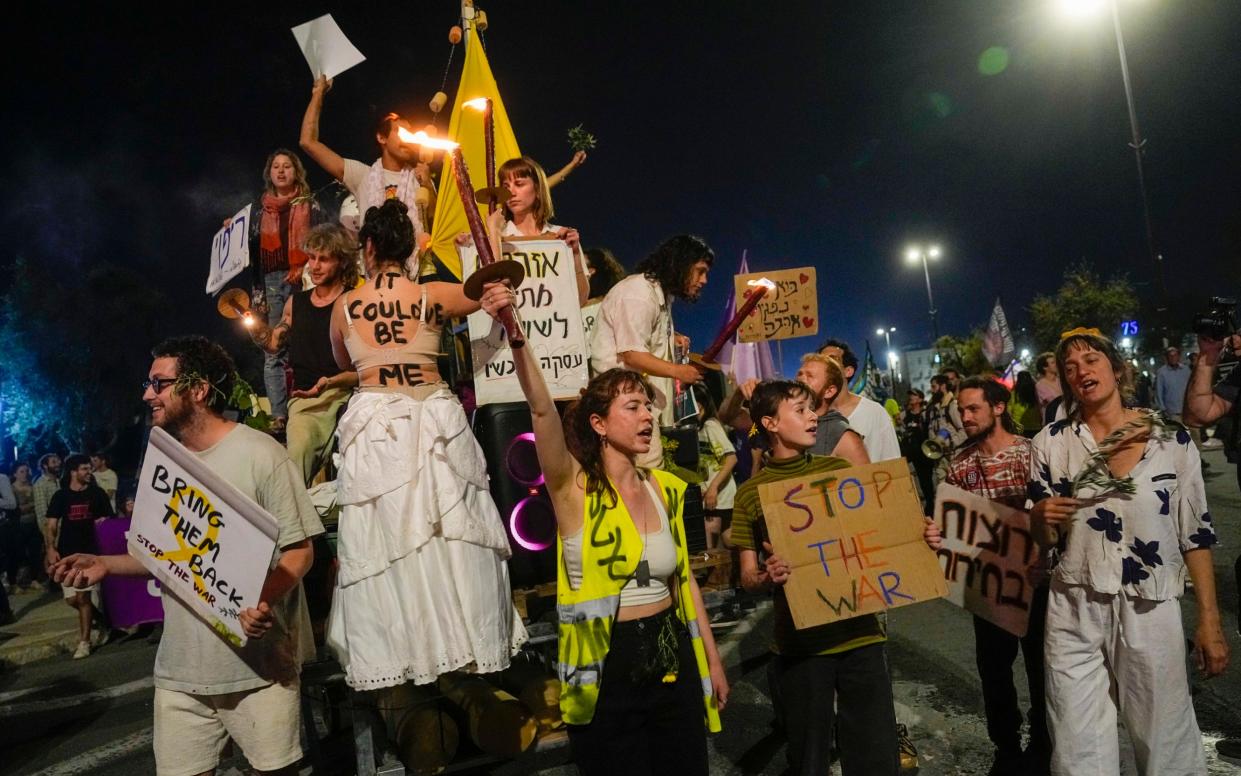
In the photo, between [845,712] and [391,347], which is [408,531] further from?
[845,712]

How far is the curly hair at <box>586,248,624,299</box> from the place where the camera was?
6.57 meters

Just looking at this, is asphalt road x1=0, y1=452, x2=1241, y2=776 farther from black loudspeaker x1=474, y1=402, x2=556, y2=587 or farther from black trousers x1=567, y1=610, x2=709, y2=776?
black trousers x1=567, y1=610, x2=709, y2=776

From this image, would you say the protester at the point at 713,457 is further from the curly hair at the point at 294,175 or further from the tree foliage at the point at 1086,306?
the tree foliage at the point at 1086,306

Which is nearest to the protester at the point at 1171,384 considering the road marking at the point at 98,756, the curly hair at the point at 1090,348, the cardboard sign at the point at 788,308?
the cardboard sign at the point at 788,308

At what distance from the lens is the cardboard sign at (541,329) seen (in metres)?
4.21

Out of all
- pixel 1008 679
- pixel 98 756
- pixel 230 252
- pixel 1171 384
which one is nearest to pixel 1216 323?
pixel 1008 679

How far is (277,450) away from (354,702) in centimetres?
125

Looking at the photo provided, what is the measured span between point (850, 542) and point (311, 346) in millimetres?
3258

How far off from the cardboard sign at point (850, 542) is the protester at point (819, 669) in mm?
98

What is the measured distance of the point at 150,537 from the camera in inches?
118

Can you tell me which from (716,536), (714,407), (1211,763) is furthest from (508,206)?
(1211,763)

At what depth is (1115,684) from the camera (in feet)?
11.1

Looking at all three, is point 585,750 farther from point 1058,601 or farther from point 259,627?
point 1058,601

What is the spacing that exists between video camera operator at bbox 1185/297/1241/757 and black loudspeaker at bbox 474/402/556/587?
3.44 metres
